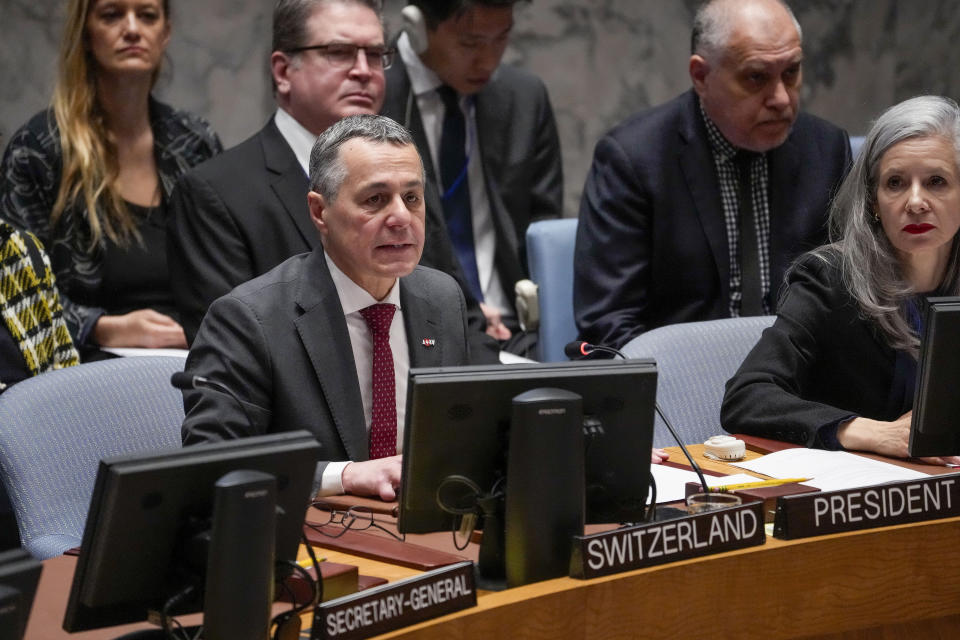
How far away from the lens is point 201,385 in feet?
7.26

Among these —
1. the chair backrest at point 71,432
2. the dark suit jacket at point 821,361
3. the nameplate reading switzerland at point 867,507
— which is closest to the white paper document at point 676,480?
the nameplate reading switzerland at point 867,507

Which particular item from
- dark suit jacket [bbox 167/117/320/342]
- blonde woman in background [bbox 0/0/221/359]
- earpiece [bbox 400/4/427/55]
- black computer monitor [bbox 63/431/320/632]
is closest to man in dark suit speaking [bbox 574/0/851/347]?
earpiece [bbox 400/4/427/55]

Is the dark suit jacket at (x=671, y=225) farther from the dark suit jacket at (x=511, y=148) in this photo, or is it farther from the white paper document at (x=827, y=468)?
the white paper document at (x=827, y=468)

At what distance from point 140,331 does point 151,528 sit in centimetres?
210

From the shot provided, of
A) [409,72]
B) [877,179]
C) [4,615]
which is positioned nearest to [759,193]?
[877,179]

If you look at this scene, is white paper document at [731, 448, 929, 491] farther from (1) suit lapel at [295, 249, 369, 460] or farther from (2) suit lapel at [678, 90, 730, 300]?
(2) suit lapel at [678, 90, 730, 300]

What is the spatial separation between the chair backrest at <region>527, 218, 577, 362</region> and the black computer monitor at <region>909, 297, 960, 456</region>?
1.48m

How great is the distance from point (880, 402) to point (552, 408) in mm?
1250

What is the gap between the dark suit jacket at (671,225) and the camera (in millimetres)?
3510

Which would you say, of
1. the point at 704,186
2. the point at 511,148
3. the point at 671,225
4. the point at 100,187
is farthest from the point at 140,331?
the point at 704,186

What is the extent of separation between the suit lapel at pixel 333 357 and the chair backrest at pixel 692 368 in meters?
0.70

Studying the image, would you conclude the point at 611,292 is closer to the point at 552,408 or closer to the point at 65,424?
the point at 65,424

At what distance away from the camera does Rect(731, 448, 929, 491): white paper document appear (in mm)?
2330

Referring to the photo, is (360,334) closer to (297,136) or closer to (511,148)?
(297,136)
